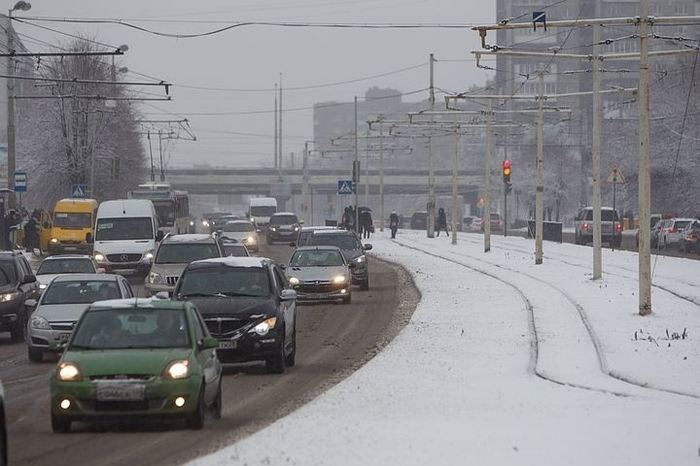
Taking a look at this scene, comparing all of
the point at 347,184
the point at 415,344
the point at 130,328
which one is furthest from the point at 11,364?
the point at 347,184

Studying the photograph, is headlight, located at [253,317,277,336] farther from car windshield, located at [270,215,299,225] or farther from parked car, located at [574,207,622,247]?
car windshield, located at [270,215,299,225]

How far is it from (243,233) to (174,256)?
35.9 m

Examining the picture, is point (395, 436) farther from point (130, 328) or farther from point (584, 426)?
point (130, 328)

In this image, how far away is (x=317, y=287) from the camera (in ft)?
127

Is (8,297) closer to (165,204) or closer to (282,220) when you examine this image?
(165,204)

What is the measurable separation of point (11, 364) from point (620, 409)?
12119 millimetres

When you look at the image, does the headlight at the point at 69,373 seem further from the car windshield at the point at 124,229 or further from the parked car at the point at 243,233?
the parked car at the point at 243,233

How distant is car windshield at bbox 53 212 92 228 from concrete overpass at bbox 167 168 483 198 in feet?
329

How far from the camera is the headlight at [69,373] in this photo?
14.9 metres

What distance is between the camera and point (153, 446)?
45.8 feet

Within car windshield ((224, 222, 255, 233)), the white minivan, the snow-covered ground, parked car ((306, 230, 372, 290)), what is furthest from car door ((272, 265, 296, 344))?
car windshield ((224, 222, 255, 233))

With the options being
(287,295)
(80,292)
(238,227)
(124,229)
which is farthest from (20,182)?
(287,295)

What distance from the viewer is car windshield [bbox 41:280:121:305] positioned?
2612cm

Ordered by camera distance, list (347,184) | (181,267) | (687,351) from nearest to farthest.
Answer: (687,351) → (181,267) → (347,184)
